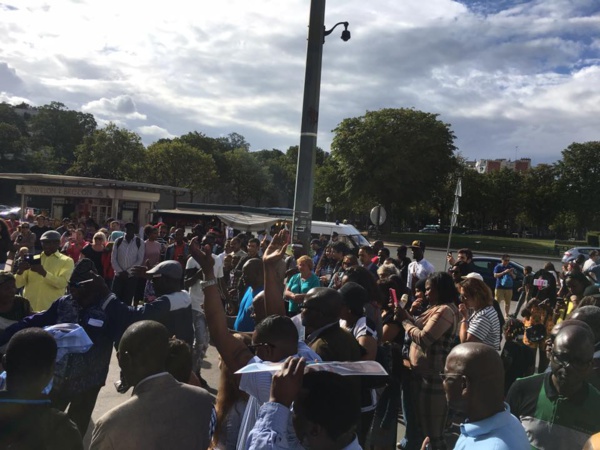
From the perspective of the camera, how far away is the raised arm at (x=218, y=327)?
9.29ft

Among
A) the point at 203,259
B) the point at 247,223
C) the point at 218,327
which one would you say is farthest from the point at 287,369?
the point at 247,223

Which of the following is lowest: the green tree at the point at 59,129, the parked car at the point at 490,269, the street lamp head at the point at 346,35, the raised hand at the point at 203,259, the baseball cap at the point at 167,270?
the parked car at the point at 490,269

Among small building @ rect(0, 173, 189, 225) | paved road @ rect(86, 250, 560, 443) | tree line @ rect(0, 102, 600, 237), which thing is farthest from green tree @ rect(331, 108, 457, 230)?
paved road @ rect(86, 250, 560, 443)

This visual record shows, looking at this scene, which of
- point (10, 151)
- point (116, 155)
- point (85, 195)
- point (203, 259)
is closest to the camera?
point (203, 259)

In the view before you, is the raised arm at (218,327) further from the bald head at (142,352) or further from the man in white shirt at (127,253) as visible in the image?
the man in white shirt at (127,253)

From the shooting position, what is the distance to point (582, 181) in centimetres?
5972

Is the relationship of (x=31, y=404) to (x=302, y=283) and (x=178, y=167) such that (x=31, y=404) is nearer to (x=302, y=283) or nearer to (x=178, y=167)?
(x=302, y=283)

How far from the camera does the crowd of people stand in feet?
7.14

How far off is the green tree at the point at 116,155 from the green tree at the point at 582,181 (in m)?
48.7

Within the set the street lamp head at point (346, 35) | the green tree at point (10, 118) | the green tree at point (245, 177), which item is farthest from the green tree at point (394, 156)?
the green tree at point (10, 118)

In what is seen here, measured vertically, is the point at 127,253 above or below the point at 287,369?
below

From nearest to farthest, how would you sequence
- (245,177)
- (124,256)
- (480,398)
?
(480,398) < (124,256) < (245,177)

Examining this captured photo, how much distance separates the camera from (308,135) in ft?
29.2

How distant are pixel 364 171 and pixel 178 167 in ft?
79.0
